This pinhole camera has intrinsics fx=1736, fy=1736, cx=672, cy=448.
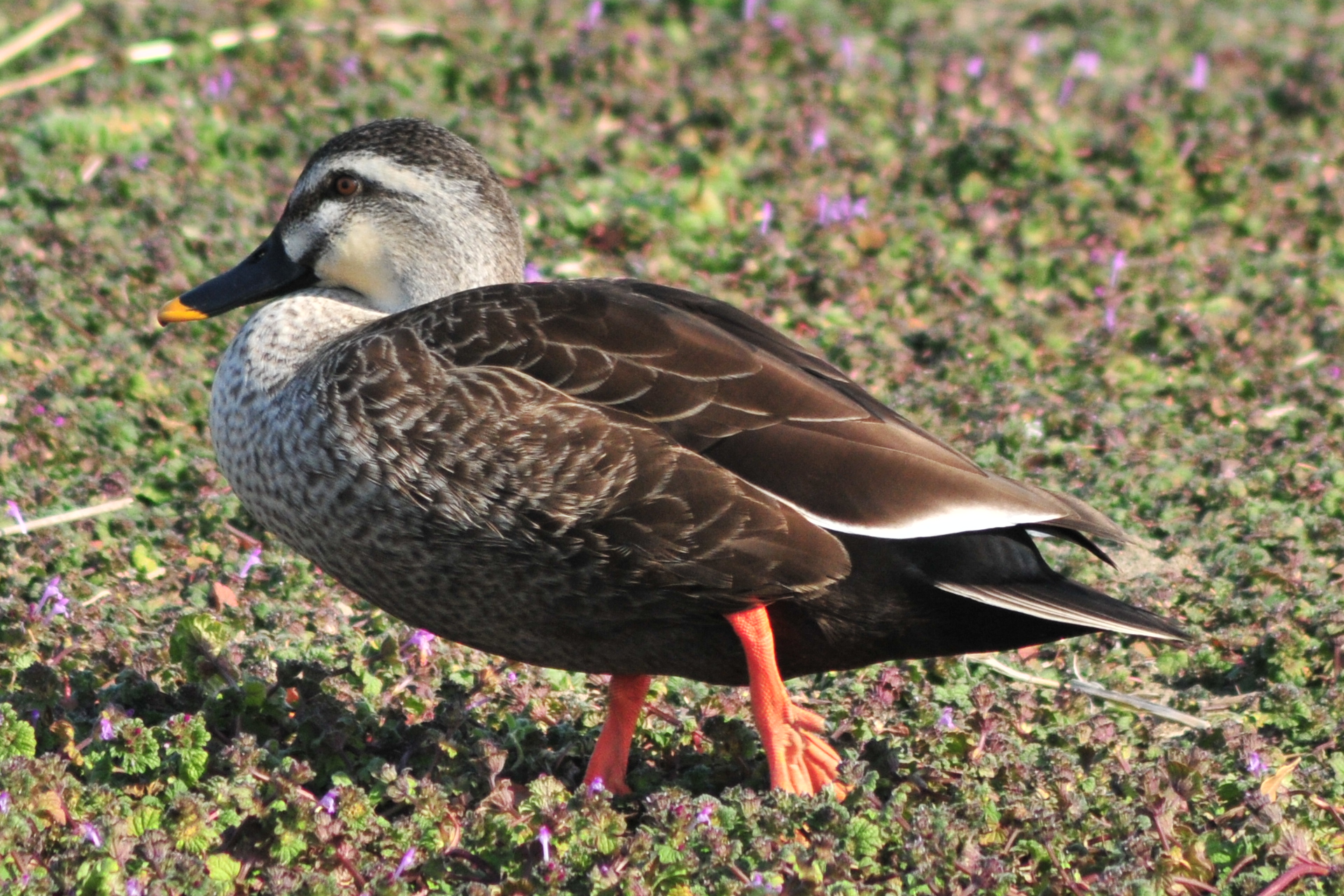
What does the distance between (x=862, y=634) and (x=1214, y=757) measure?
36.8 inches

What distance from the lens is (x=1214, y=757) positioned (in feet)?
13.2

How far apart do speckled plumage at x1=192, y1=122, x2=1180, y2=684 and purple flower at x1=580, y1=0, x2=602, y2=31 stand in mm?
5008

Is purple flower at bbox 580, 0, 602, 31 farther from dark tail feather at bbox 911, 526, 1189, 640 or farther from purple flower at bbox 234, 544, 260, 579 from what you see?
dark tail feather at bbox 911, 526, 1189, 640

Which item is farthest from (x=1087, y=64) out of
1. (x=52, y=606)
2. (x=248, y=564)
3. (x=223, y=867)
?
(x=223, y=867)

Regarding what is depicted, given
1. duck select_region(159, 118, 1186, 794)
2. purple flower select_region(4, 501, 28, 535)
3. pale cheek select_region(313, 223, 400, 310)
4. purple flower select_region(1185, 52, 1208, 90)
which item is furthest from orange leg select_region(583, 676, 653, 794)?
purple flower select_region(1185, 52, 1208, 90)

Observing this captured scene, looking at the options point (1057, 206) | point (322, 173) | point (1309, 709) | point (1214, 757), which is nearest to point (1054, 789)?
point (1214, 757)

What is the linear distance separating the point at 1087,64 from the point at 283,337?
5.89m

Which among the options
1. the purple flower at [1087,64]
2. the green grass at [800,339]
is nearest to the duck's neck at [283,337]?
the green grass at [800,339]

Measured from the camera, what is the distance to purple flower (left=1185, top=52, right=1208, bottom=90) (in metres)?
8.65

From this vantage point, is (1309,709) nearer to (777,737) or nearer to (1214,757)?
(1214,757)

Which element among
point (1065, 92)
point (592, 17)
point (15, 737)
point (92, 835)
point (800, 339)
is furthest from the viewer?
point (592, 17)

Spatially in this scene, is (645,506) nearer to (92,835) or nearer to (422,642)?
(422,642)

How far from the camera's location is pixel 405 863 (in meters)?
3.46

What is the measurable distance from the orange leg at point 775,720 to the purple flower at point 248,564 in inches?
68.2
